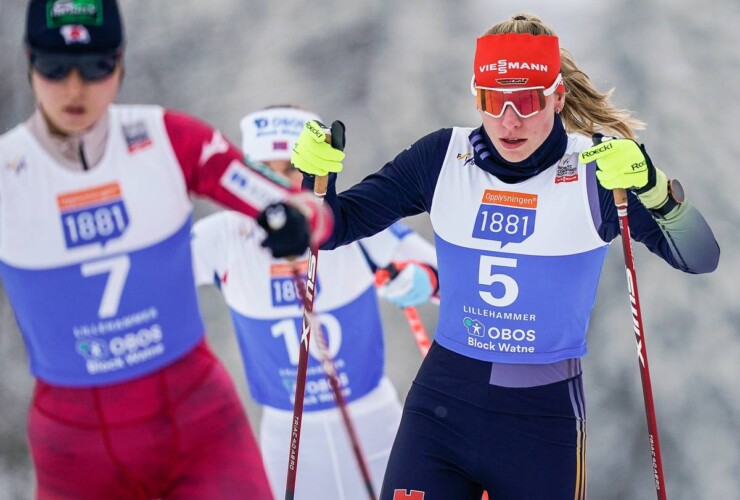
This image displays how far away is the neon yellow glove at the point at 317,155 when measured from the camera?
3.62 m

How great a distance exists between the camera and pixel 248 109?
785 cm

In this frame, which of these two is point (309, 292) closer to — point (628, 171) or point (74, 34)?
point (628, 171)

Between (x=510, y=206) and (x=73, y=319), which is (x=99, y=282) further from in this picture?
(x=510, y=206)

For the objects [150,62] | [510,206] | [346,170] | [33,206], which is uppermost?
[33,206]

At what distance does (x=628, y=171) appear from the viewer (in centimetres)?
328

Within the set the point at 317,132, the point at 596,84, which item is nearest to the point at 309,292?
the point at 317,132

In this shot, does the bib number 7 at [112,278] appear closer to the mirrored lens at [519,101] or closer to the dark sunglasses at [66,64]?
the dark sunglasses at [66,64]

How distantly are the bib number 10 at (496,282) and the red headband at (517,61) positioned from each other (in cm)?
52

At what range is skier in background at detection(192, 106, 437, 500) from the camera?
4660 millimetres

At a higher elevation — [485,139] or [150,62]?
[485,139]

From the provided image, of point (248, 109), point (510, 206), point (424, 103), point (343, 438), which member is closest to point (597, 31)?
point (424, 103)

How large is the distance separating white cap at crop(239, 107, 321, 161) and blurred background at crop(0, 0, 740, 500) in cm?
268

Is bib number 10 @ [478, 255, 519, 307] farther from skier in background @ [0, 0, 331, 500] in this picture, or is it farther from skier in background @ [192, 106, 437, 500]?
skier in background @ [192, 106, 437, 500]

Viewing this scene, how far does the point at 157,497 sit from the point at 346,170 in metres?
4.86
